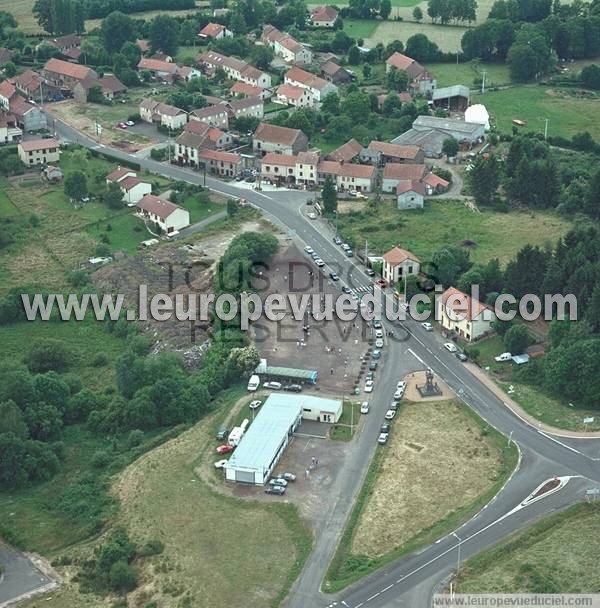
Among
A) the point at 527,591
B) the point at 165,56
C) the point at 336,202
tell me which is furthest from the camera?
the point at 165,56

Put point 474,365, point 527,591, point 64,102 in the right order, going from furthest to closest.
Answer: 1. point 64,102
2. point 474,365
3. point 527,591

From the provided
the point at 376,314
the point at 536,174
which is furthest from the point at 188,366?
the point at 536,174

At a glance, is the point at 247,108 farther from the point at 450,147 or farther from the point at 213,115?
the point at 450,147

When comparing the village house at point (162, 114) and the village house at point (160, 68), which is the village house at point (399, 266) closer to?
the village house at point (162, 114)

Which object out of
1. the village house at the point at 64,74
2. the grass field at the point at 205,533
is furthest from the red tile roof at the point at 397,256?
the village house at the point at 64,74

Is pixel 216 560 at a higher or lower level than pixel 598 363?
lower

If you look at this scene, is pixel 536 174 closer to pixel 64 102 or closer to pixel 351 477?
pixel 351 477
